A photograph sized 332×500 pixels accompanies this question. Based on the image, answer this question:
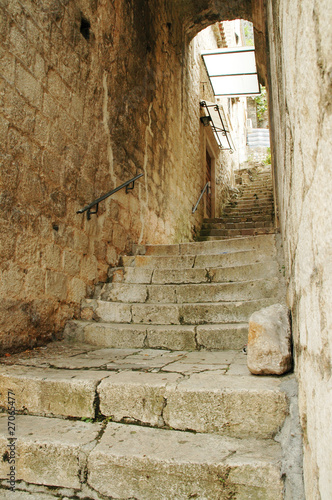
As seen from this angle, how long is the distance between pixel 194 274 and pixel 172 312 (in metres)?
0.59

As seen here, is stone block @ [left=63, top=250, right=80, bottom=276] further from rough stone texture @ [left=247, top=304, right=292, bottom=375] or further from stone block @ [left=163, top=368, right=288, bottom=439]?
rough stone texture @ [left=247, top=304, right=292, bottom=375]

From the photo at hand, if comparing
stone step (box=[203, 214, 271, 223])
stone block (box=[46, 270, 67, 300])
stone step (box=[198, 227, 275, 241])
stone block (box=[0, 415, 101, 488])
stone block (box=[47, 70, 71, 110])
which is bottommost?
stone block (box=[0, 415, 101, 488])

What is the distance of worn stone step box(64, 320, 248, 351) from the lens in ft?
7.27

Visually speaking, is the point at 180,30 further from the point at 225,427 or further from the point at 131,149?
the point at 225,427

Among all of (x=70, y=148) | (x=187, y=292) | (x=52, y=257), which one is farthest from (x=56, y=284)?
(x=70, y=148)

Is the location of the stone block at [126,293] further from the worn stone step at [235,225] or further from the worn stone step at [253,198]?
the worn stone step at [253,198]

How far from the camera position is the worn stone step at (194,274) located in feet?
9.35

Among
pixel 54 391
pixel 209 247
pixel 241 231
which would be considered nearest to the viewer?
pixel 54 391

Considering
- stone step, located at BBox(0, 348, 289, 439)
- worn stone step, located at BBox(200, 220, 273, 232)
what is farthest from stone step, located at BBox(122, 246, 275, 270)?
worn stone step, located at BBox(200, 220, 273, 232)

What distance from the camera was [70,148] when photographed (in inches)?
114

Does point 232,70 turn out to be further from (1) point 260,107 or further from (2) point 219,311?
(1) point 260,107

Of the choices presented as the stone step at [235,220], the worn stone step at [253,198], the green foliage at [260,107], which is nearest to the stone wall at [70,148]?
the stone step at [235,220]

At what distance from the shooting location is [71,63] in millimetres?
2938

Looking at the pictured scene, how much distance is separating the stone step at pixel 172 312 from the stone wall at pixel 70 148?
210mm
